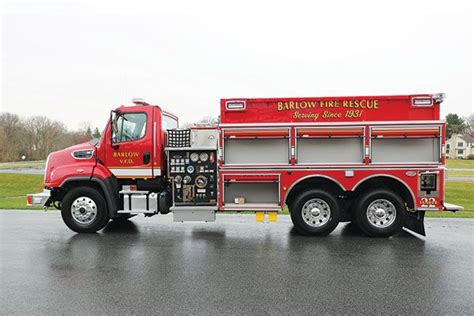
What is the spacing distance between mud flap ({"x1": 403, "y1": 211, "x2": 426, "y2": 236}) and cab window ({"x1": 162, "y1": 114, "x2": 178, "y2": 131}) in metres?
5.69

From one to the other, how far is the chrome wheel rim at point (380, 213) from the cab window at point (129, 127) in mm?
5185

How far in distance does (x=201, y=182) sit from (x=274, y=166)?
5.38ft

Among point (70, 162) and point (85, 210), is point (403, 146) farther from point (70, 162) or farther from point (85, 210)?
point (70, 162)

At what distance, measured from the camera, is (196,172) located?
7488mm

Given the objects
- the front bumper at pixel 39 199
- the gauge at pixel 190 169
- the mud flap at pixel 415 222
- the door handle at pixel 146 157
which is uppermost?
the door handle at pixel 146 157

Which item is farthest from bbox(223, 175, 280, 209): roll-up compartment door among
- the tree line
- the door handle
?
the tree line

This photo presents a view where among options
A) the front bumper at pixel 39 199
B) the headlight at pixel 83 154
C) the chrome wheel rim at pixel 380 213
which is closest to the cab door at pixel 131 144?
the headlight at pixel 83 154

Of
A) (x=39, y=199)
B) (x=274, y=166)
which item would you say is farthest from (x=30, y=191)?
(x=274, y=166)

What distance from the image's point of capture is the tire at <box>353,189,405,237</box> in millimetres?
6930

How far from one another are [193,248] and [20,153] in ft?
208

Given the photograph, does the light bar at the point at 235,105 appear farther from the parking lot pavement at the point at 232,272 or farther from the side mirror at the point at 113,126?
the parking lot pavement at the point at 232,272

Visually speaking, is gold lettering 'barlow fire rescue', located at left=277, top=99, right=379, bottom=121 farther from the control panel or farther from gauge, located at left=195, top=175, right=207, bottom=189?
gauge, located at left=195, top=175, right=207, bottom=189

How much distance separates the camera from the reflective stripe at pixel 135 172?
7.64 meters

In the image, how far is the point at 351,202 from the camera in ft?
24.1
